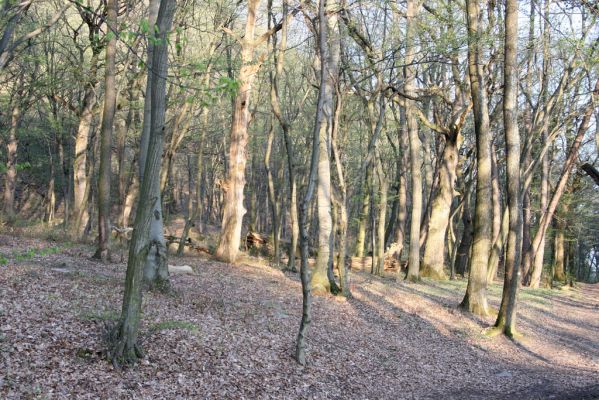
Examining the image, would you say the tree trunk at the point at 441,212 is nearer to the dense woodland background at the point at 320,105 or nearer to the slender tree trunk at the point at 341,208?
the dense woodland background at the point at 320,105

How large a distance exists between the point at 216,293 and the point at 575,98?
706 inches

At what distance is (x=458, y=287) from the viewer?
787 inches

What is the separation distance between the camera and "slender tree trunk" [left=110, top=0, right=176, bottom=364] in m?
6.36

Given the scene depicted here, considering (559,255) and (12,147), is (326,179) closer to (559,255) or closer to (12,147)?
(12,147)

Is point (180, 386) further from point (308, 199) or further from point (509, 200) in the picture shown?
point (509, 200)

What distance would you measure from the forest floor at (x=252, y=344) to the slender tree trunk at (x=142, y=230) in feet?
0.93

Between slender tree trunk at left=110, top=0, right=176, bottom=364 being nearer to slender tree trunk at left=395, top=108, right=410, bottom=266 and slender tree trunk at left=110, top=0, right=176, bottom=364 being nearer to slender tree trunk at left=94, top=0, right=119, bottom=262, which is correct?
slender tree trunk at left=94, top=0, right=119, bottom=262

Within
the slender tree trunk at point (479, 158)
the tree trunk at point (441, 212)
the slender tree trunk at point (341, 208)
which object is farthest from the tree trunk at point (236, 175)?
the tree trunk at point (441, 212)

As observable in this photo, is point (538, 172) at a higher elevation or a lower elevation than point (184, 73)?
higher

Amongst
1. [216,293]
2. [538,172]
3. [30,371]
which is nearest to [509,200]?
[216,293]

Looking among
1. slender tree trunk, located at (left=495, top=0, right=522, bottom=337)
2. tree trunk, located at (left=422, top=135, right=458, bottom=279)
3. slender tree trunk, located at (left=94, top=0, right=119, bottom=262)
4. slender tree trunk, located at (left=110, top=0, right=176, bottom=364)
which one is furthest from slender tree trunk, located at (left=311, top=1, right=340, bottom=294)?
tree trunk, located at (left=422, top=135, right=458, bottom=279)

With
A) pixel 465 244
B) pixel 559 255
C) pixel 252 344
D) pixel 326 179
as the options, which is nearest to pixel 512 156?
pixel 326 179

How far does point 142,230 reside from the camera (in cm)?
637

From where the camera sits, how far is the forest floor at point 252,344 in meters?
6.07
